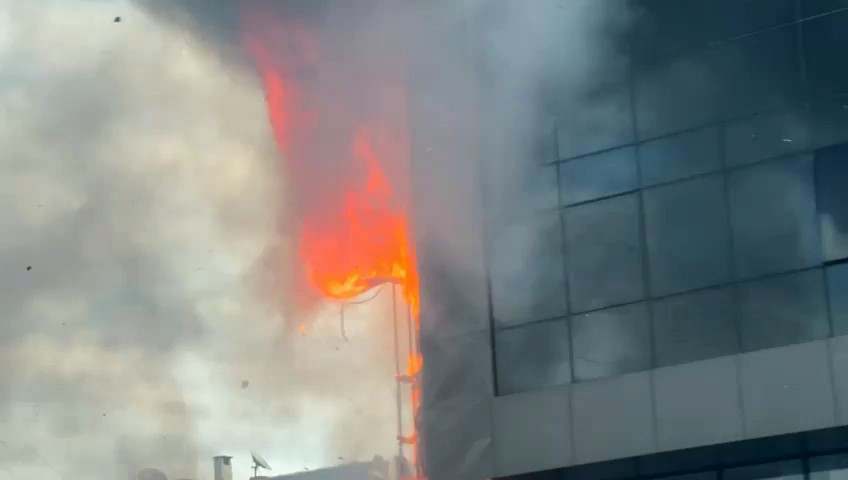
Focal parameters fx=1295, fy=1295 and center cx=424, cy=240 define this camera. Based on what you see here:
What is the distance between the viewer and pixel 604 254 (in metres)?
10.7

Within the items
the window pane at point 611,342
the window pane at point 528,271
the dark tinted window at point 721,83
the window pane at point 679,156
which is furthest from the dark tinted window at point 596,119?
the window pane at point 611,342

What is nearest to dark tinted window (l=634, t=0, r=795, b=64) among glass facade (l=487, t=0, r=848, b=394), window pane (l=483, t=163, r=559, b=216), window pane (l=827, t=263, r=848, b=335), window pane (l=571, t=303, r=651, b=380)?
glass facade (l=487, t=0, r=848, b=394)

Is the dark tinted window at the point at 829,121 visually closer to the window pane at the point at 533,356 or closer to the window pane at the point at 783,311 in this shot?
A: the window pane at the point at 783,311

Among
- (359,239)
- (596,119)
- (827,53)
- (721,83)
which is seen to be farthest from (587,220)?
(827,53)

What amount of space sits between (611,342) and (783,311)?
4.65ft

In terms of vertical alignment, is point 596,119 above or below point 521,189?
above

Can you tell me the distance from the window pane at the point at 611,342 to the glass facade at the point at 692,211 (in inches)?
0.4

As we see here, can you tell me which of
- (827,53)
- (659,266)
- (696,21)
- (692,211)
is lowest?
(659,266)

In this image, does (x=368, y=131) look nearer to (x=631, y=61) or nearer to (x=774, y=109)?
(x=631, y=61)

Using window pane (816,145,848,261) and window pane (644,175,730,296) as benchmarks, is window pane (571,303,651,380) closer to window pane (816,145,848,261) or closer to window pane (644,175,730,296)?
window pane (644,175,730,296)

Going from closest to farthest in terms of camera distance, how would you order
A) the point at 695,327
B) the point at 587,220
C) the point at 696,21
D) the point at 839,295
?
the point at 839,295, the point at 695,327, the point at 696,21, the point at 587,220

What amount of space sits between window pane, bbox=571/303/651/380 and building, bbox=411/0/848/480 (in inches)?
0.7

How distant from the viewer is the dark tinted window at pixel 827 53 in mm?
9891

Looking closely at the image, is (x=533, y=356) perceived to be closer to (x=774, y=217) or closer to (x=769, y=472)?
(x=769, y=472)
